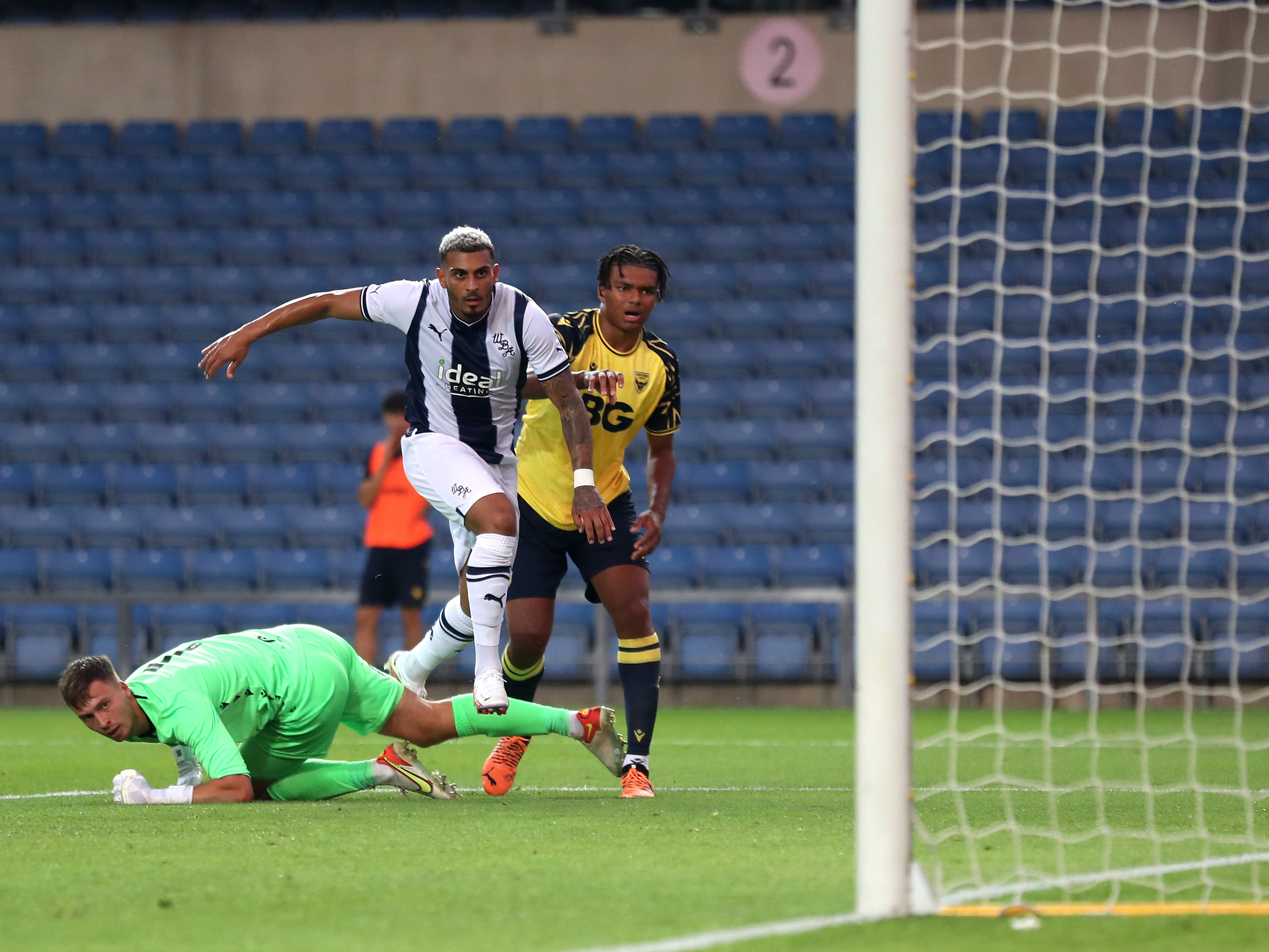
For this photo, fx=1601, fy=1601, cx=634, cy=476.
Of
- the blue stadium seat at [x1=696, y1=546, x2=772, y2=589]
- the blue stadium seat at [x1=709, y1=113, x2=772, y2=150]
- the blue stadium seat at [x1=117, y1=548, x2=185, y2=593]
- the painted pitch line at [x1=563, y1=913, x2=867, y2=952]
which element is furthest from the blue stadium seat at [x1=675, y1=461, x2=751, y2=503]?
the painted pitch line at [x1=563, y1=913, x2=867, y2=952]

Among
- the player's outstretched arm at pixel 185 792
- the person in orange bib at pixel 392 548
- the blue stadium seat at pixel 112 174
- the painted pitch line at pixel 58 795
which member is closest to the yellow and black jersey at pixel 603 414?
the player's outstretched arm at pixel 185 792

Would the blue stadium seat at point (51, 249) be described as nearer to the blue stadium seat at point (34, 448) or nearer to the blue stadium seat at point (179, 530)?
the blue stadium seat at point (34, 448)

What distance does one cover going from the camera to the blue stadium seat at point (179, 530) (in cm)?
1332

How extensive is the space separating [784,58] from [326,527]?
7402 millimetres

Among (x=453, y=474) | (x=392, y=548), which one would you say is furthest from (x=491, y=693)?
(x=392, y=548)

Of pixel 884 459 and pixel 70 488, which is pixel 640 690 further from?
pixel 70 488

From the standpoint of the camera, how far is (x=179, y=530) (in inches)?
525

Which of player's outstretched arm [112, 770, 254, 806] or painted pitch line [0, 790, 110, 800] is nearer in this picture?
player's outstretched arm [112, 770, 254, 806]

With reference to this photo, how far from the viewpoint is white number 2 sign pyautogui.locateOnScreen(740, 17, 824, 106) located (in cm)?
1697

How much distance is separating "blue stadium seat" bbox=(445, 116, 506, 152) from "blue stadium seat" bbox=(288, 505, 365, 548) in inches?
198

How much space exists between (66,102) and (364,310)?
44.1 feet

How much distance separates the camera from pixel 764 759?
7.73 metres

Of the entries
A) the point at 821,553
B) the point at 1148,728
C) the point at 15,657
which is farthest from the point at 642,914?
the point at 15,657

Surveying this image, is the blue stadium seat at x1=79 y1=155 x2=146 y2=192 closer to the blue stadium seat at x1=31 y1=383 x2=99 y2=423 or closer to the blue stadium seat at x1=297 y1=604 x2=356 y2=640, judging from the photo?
the blue stadium seat at x1=31 y1=383 x2=99 y2=423
